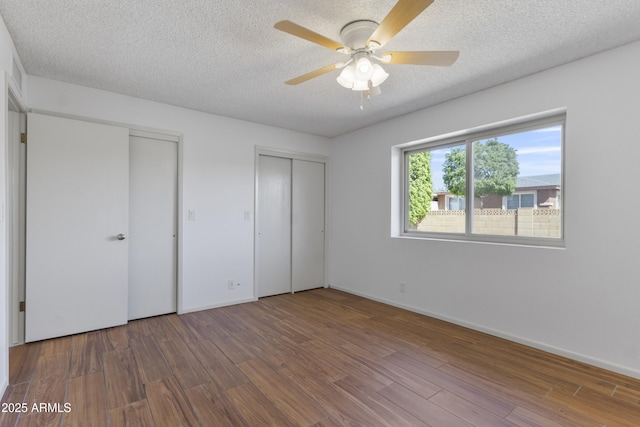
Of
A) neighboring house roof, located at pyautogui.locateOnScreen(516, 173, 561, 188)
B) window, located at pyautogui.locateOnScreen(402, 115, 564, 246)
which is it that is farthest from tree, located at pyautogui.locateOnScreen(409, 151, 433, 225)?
neighboring house roof, located at pyautogui.locateOnScreen(516, 173, 561, 188)

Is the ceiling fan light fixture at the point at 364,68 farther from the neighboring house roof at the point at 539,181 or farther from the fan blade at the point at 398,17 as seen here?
the neighboring house roof at the point at 539,181

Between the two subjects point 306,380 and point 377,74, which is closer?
point 377,74

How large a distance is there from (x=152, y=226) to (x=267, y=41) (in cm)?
244

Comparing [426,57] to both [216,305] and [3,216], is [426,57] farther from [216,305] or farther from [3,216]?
[216,305]

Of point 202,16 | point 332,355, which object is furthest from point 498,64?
point 332,355

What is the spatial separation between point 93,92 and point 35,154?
82cm

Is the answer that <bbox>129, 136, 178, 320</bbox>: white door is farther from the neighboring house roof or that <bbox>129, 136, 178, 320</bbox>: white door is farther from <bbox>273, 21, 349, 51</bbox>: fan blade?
the neighboring house roof

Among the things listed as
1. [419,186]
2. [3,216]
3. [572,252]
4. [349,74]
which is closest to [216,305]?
[3,216]

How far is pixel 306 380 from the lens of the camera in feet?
7.17

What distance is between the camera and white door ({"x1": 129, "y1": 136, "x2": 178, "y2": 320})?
3379 millimetres

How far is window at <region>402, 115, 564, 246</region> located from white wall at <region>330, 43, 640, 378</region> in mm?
210

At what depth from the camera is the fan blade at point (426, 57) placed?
1.83m

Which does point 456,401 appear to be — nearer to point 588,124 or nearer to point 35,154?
point 588,124

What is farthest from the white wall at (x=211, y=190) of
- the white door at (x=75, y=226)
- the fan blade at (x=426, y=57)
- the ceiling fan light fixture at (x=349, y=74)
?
the fan blade at (x=426, y=57)
